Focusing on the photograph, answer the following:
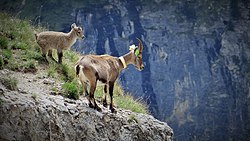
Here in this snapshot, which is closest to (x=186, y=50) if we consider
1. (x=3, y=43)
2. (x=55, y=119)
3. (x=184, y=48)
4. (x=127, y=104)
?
(x=184, y=48)

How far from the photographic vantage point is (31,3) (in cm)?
4638

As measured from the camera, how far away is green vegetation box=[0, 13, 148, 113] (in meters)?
9.73

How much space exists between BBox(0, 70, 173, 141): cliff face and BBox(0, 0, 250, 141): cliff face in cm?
3788

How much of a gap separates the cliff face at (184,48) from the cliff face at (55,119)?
124ft

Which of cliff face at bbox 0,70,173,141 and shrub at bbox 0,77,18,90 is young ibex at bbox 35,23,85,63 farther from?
shrub at bbox 0,77,18,90

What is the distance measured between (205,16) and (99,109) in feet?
147

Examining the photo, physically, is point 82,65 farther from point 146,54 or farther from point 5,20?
point 146,54

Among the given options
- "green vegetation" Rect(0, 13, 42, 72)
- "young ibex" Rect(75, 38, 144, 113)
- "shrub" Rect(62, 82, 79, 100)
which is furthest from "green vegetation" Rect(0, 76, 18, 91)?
"shrub" Rect(62, 82, 79, 100)

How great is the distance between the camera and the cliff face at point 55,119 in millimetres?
7402

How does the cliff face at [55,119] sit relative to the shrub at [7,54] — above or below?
below

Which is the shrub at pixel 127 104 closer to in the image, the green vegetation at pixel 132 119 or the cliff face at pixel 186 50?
the green vegetation at pixel 132 119

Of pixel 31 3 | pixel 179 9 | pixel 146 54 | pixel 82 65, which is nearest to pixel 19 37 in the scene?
pixel 82 65

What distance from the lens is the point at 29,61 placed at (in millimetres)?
10430

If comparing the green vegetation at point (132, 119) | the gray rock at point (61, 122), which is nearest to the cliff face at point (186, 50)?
the green vegetation at point (132, 119)
